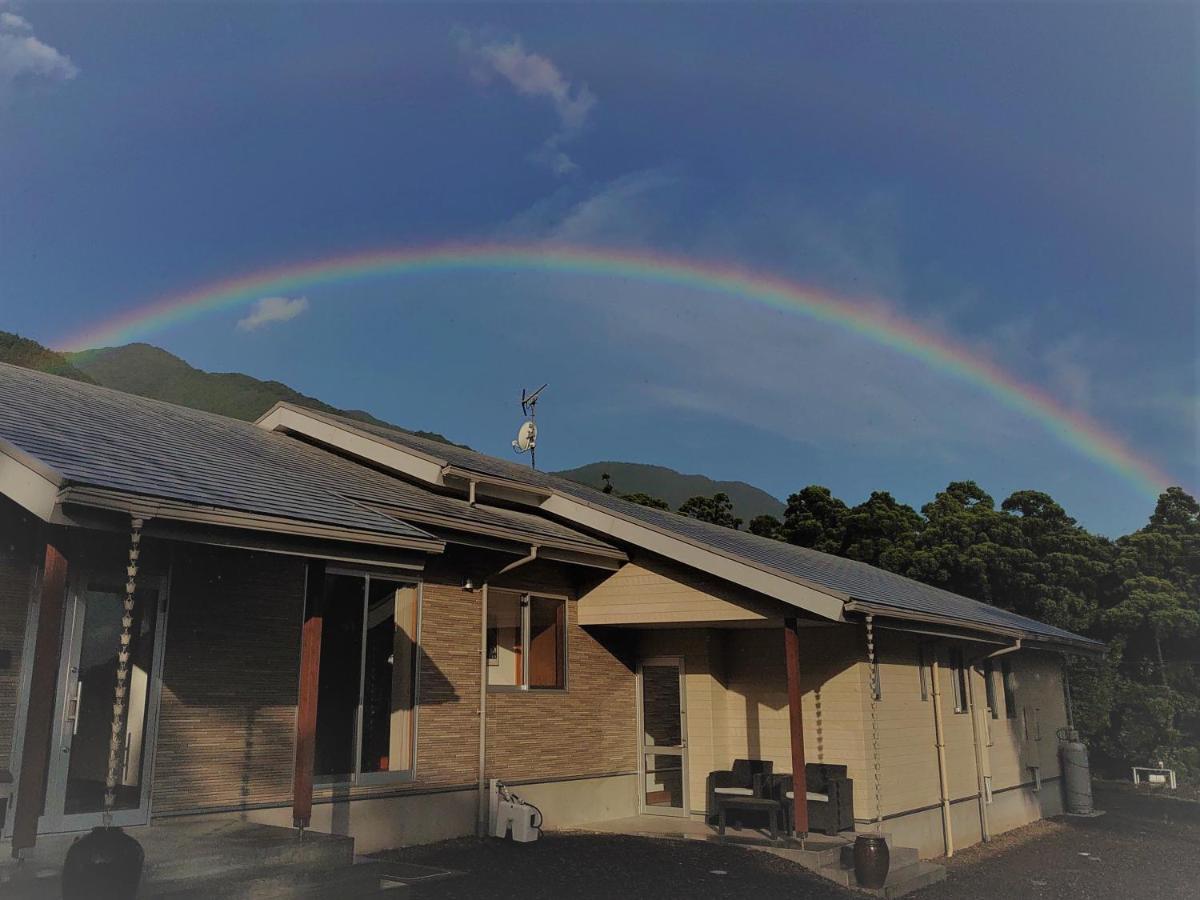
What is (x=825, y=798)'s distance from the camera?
34.1 feet

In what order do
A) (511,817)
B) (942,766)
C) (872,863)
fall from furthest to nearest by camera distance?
(942,766)
(511,817)
(872,863)

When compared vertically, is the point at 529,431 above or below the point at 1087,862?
above

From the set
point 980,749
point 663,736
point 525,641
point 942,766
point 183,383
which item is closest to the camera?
point 525,641

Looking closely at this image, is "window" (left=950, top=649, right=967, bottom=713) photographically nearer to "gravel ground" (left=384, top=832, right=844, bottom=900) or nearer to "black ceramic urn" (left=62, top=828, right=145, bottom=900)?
"gravel ground" (left=384, top=832, right=844, bottom=900)

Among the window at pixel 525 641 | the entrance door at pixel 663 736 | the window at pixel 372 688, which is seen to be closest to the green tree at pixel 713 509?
the entrance door at pixel 663 736

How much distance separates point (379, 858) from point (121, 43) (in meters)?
16.9

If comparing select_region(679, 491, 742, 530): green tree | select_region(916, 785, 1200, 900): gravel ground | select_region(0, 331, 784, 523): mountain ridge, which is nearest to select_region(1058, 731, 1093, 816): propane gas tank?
select_region(916, 785, 1200, 900): gravel ground

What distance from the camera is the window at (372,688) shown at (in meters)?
8.94

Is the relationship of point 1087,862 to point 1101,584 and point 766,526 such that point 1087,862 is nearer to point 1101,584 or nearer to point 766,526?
point 1101,584

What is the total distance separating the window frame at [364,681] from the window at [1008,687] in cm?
1115

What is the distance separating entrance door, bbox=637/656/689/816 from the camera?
1205cm

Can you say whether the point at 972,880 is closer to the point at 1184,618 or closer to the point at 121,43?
the point at 1184,618

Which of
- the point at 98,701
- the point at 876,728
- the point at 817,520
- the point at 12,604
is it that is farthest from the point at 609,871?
the point at 817,520

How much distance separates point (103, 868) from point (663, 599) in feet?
23.2
